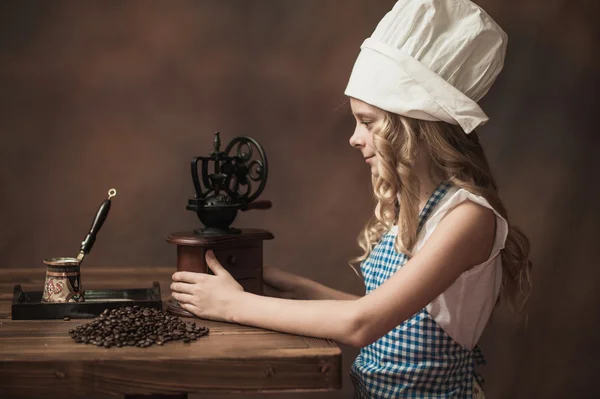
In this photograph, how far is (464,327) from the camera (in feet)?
6.34

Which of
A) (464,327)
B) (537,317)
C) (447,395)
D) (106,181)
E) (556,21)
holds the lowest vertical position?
(537,317)

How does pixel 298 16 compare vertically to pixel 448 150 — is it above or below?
above

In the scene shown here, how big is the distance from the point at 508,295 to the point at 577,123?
58.5 inches

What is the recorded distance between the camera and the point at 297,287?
2.34 m

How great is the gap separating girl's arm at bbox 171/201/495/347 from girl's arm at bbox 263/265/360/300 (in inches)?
18.7

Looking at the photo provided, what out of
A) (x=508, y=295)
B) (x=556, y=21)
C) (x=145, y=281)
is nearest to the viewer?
(x=508, y=295)

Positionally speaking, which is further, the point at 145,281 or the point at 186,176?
the point at 186,176

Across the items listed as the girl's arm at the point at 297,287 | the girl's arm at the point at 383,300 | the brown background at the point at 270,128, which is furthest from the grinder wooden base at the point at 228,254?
the brown background at the point at 270,128

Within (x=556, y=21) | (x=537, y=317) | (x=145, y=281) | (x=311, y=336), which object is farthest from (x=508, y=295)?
(x=556, y=21)

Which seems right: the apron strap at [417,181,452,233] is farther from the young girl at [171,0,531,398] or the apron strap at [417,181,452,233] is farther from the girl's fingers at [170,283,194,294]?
the girl's fingers at [170,283,194,294]

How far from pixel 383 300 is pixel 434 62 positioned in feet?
2.00

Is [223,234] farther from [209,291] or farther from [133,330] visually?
[133,330]

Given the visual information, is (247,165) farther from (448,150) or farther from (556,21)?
(556,21)

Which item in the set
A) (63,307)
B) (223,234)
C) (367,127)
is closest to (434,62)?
(367,127)
